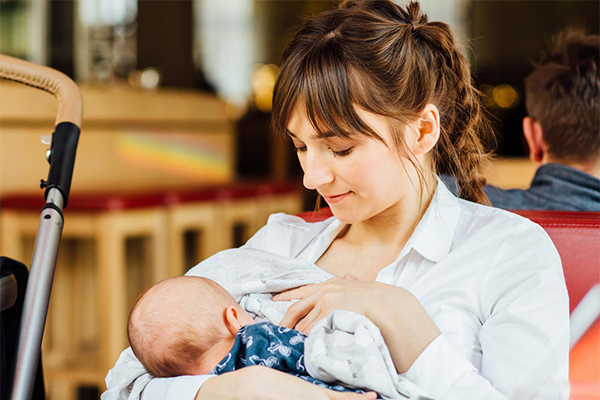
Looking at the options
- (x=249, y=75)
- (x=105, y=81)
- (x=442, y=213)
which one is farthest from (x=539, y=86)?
(x=249, y=75)

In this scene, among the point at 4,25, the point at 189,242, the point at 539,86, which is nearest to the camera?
the point at 539,86

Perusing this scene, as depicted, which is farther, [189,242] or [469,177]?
[189,242]

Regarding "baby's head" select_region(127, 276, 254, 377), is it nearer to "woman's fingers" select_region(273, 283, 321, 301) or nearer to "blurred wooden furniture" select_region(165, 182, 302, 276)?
"woman's fingers" select_region(273, 283, 321, 301)

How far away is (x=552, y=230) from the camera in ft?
4.57

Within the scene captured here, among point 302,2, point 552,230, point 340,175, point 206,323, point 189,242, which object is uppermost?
point 302,2

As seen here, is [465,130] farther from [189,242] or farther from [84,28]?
[84,28]

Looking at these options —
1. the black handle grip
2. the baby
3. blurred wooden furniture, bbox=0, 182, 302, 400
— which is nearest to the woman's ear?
the baby

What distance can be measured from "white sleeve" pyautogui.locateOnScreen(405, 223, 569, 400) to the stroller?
673 mm

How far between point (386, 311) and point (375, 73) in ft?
1.39

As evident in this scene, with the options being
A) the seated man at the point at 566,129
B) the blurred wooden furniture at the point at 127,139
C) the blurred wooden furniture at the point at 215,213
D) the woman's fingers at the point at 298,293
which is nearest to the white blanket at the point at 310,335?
the woman's fingers at the point at 298,293

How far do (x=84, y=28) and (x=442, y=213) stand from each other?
4592 millimetres

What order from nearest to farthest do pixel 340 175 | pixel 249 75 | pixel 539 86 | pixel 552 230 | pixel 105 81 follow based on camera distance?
1. pixel 340 175
2. pixel 552 230
3. pixel 539 86
4. pixel 105 81
5. pixel 249 75

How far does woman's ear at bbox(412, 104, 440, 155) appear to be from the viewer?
1283mm

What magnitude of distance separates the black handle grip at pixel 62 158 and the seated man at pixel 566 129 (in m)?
1.05
